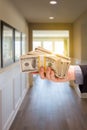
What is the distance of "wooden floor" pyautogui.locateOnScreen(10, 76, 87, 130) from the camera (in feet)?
12.4

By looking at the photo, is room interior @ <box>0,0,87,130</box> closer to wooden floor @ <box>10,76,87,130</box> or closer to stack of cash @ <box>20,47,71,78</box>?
wooden floor @ <box>10,76,87,130</box>

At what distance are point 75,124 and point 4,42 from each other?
1918 millimetres

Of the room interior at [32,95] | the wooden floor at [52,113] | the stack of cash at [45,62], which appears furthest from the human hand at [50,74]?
the wooden floor at [52,113]

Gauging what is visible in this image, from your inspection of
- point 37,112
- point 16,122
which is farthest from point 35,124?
point 37,112

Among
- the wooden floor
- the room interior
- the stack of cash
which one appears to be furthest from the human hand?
the wooden floor

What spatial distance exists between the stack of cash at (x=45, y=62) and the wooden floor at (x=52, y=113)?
2.63 m

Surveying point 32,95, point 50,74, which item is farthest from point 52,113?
point 50,74

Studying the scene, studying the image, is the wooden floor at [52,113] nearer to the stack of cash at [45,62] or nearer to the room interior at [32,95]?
the room interior at [32,95]

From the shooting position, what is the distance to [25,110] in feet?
15.5

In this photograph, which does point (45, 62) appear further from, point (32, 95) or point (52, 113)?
point (32, 95)

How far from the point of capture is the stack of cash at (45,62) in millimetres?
1194

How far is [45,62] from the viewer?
3.96 feet

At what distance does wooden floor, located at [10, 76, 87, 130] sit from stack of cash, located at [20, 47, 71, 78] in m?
2.63

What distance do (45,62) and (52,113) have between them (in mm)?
3432
